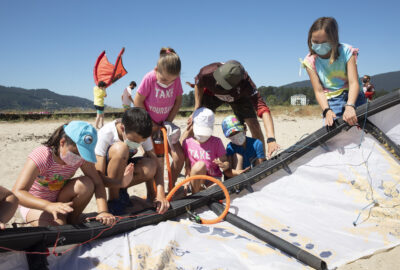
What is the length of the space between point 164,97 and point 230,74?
2.31ft

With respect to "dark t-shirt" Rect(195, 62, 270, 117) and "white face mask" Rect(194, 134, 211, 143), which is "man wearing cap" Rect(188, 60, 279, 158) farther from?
"white face mask" Rect(194, 134, 211, 143)

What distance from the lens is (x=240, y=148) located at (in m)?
3.09

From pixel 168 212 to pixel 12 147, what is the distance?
5.22 m

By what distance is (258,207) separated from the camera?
2.52 m

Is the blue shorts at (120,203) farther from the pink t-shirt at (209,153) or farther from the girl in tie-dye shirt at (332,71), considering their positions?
the girl in tie-dye shirt at (332,71)

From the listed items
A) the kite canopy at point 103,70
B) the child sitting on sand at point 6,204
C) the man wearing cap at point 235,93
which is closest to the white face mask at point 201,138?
the man wearing cap at point 235,93

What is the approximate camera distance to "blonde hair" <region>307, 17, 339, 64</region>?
8.56 ft

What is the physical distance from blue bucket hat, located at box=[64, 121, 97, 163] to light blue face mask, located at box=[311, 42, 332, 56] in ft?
6.76

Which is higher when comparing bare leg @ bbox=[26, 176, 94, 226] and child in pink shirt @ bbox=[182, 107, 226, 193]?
child in pink shirt @ bbox=[182, 107, 226, 193]

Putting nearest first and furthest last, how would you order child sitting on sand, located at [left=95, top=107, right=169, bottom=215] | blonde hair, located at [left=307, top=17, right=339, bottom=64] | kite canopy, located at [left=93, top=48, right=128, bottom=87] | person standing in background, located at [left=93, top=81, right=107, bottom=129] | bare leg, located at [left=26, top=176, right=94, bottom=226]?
bare leg, located at [left=26, top=176, right=94, bottom=226] → child sitting on sand, located at [left=95, top=107, right=169, bottom=215] → blonde hair, located at [left=307, top=17, right=339, bottom=64] → kite canopy, located at [left=93, top=48, right=128, bottom=87] → person standing in background, located at [left=93, top=81, right=107, bottom=129]

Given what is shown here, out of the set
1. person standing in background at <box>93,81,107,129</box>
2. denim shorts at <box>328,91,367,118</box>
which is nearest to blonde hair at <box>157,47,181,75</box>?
denim shorts at <box>328,91,367,118</box>

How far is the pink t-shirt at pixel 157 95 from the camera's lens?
113 inches

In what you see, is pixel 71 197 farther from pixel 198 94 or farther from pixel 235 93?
pixel 235 93

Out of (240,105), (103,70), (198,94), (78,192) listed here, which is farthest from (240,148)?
(103,70)
